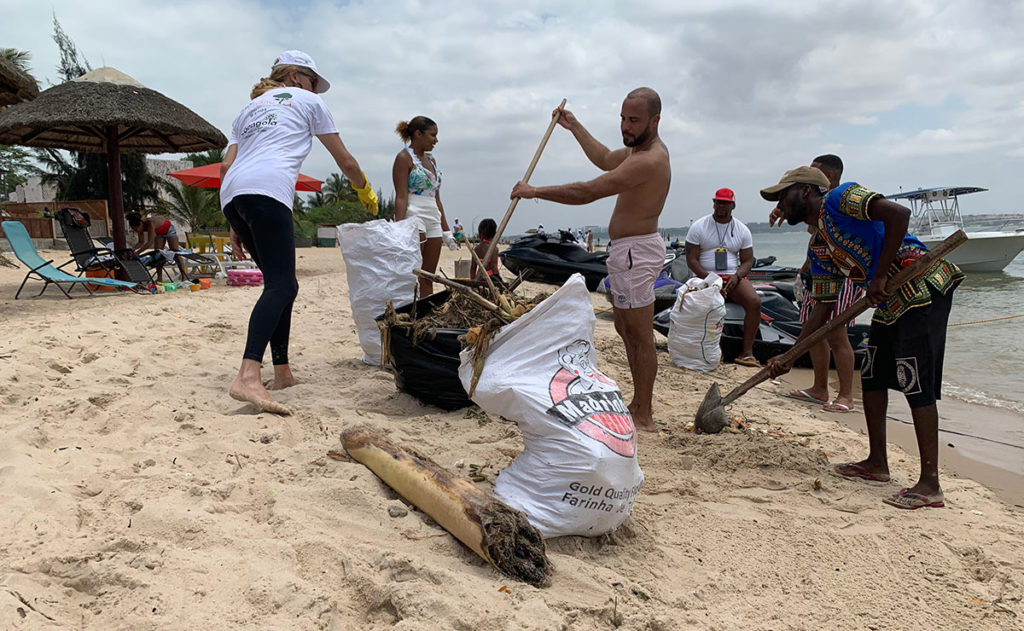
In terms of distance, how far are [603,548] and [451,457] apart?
740 mm

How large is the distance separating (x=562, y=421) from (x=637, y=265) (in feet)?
4.80

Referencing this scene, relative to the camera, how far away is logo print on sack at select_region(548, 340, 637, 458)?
1.73 metres

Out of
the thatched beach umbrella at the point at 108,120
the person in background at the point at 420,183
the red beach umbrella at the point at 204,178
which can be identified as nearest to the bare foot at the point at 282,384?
the person in background at the point at 420,183

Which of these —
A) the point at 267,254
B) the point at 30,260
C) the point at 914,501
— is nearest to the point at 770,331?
the point at 914,501

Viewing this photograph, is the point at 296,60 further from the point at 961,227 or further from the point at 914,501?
the point at 961,227

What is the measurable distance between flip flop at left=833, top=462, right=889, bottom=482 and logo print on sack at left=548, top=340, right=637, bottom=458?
1.31 meters

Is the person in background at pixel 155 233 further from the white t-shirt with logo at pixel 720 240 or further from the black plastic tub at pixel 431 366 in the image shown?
the white t-shirt with logo at pixel 720 240

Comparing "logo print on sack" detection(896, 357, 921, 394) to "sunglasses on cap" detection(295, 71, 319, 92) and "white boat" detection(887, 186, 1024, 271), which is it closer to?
"sunglasses on cap" detection(295, 71, 319, 92)

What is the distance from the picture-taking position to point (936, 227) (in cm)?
1716

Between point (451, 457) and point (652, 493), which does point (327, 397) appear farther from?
point (652, 493)

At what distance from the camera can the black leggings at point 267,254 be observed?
2.61m

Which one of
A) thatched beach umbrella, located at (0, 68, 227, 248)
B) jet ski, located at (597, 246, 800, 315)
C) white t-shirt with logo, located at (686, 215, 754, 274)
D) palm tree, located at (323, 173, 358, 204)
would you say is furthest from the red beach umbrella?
palm tree, located at (323, 173, 358, 204)

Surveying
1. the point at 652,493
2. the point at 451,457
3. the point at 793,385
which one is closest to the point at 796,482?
the point at 652,493

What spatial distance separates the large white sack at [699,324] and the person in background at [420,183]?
1.88 m
